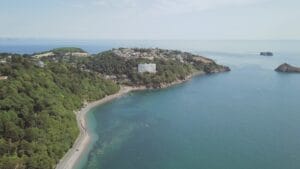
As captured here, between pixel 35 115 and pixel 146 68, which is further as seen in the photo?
pixel 146 68

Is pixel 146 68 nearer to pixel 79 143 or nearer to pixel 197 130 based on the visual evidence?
pixel 197 130

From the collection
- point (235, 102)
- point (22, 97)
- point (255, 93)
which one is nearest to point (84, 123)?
point (22, 97)

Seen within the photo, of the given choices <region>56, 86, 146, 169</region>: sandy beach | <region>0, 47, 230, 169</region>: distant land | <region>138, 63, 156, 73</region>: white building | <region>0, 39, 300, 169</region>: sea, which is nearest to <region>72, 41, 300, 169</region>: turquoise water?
<region>0, 39, 300, 169</region>: sea

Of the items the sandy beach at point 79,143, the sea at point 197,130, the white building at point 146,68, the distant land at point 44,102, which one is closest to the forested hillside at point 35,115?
the distant land at point 44,102

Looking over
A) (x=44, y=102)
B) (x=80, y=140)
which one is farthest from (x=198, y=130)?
(x=44, y=102)

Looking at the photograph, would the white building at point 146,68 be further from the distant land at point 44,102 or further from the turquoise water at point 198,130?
the turquoise water at point 198,130

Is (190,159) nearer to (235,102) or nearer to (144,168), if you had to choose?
(144,168)
